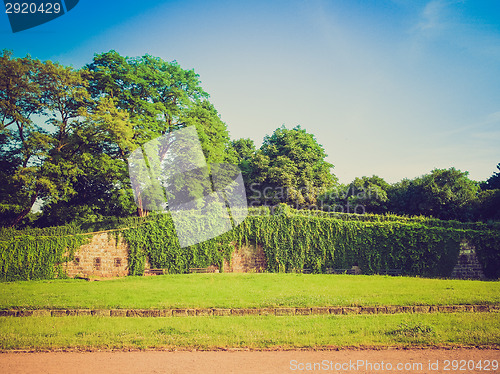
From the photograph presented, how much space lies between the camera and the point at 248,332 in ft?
22.1

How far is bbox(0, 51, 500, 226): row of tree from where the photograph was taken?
804 inches

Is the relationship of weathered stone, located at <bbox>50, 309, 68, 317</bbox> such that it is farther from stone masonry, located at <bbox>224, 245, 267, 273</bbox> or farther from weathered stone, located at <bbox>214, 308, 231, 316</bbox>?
stone masonry, located at <bbox>224, 245, 267, 273</bbox>

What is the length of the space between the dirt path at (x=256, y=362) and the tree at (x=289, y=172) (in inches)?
1007

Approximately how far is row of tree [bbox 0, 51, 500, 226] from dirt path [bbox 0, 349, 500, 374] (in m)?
17.1

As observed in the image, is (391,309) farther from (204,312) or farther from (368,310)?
(204,312)

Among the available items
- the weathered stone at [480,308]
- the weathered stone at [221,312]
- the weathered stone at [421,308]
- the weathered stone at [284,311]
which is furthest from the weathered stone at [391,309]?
the weathered stone at [221,312]

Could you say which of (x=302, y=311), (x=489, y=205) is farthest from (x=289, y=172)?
(x=302, y=311)

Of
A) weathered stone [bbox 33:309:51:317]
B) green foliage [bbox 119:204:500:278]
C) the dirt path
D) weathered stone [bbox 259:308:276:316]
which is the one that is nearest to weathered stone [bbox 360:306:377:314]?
weathered stone [bbox 259:308:276:316]

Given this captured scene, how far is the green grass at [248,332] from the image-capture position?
239 inches

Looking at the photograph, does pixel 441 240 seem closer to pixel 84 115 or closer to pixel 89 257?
pixel 89 257

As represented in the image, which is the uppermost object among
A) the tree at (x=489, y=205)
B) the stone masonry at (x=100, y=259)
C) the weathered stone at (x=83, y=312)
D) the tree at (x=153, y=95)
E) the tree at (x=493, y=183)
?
the tree at (x=153, y=95)

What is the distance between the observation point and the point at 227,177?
30219 millimetres

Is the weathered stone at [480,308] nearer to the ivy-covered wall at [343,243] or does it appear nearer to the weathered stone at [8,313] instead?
the ivy-covered wall at [343,243]

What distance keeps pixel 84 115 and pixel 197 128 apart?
863cm
